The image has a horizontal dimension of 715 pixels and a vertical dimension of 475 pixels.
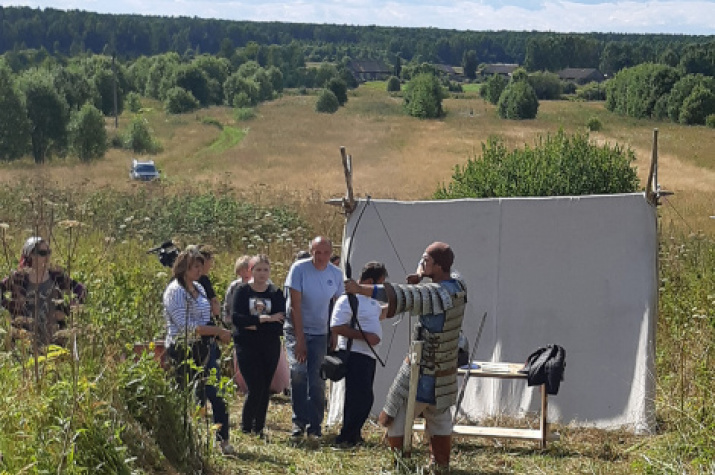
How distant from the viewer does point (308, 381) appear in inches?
264

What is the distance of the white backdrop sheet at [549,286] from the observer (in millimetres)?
7098

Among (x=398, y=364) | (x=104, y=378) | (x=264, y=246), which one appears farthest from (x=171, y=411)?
(x=264, y=246)

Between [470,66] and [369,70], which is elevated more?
[470,66]

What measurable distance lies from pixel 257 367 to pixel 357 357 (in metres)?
0.66

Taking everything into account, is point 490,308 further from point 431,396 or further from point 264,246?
point 264,246

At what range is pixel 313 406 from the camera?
666 cm

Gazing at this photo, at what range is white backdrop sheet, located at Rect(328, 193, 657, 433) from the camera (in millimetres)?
7098

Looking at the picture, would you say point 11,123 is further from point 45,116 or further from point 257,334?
point 257,334

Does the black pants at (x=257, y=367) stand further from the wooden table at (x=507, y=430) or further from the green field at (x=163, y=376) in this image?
the wooden table at (x=507, y=430)

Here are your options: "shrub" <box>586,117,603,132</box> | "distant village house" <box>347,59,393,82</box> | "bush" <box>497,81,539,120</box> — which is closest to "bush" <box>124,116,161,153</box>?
"shrub" <box>586,117,603,132</box>

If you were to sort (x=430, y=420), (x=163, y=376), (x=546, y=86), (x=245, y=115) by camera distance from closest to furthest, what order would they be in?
(x=163, y=376), (x=430, y=420), (x=245, y=115), (x=546, y=86)

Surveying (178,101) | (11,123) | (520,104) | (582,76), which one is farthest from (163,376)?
(582,76)

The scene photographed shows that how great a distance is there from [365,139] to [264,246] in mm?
43702

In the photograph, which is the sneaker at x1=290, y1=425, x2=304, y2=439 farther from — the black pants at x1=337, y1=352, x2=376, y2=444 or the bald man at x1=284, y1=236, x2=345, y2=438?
the black pants at x1=337, y1=352, x2=376, y2=444
